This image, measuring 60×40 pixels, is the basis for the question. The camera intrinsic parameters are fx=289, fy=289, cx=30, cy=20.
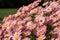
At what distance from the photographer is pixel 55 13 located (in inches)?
108

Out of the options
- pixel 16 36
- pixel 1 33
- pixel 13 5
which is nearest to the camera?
pixel 16 36

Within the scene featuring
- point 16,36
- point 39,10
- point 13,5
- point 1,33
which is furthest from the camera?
point 13,5

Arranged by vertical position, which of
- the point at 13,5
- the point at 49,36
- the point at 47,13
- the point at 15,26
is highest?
the point at 13,5

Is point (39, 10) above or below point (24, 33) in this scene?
above

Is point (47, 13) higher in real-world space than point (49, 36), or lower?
higher

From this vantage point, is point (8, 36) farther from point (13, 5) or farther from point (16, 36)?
point (13, 5)

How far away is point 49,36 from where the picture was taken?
8.33 ft

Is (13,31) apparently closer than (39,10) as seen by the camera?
Yes

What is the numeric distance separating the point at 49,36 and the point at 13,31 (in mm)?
347

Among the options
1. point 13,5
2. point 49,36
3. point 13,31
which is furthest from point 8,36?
point 13,5

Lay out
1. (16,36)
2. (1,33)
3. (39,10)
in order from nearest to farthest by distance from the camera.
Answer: (16,36) < (1,33) < (39,10)

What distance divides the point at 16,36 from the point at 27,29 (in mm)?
119

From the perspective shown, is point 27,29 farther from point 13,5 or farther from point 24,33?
point 13,5

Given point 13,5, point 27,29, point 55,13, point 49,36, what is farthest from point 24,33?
point 13,5
